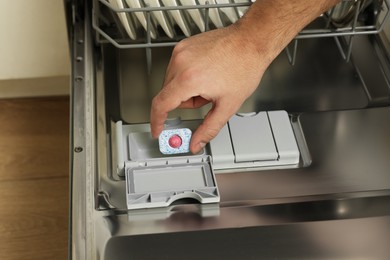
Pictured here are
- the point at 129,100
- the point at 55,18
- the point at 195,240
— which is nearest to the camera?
the point at 195,240

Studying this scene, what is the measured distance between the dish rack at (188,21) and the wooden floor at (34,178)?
0.41 m

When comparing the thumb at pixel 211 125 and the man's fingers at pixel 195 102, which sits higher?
the man's fingers at pixel 195 102

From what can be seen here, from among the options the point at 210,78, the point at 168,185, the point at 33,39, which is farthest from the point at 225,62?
the point at 33,39

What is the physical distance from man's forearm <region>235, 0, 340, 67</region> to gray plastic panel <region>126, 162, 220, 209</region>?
0.51 ft

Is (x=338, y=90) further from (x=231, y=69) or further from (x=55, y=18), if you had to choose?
(x=55, y=18)

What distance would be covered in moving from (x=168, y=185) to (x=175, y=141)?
0.06m

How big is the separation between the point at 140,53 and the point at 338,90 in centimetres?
29

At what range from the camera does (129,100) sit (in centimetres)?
81

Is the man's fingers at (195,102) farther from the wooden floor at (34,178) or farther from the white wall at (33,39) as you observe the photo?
the wooden floor at (34,178)

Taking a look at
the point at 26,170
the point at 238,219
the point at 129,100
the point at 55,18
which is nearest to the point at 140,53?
the point at 129,100

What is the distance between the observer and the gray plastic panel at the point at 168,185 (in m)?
0.65

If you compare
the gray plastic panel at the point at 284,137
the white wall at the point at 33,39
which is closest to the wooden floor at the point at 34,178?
the white wall at the point at 33,39

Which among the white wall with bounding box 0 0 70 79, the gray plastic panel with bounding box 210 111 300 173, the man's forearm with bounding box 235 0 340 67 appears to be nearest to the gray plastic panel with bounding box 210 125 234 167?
the gray plastic panel with bounding box 210 111 300 173

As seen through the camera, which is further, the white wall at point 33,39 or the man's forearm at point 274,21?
the white wall at point 33,39
